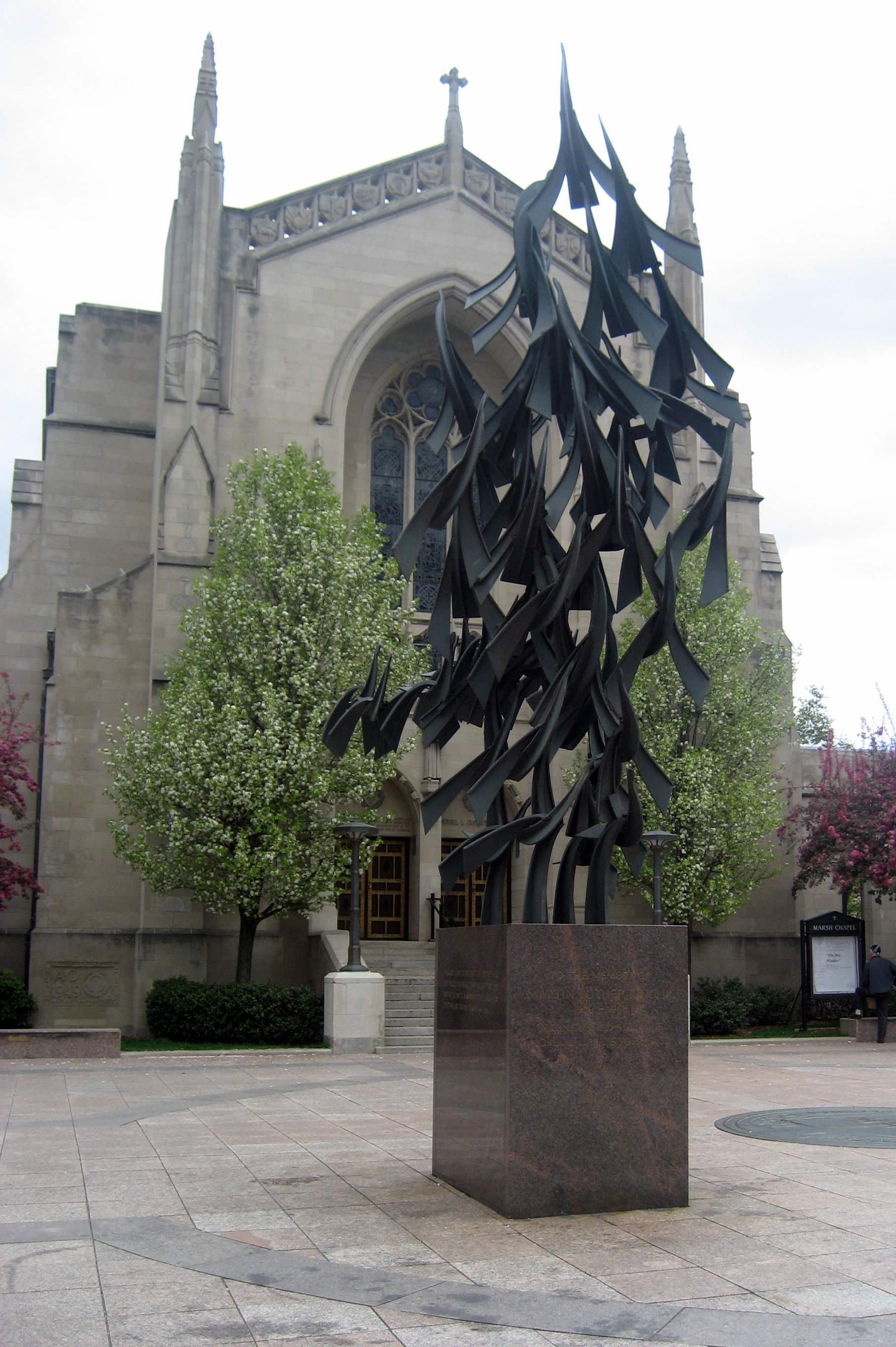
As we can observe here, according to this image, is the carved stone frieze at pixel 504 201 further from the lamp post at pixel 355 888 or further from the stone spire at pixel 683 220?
the lamp post at pixel 355 888

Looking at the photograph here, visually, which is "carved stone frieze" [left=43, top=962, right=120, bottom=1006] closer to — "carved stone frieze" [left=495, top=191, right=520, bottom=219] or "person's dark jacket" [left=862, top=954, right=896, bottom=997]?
"person's dark jacket" [left=862, top=954, right=896, bottom=997]

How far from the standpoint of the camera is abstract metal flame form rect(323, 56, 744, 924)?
28.0 ft

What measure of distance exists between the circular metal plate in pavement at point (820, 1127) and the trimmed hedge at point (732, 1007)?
11.1m

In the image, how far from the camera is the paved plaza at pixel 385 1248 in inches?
210

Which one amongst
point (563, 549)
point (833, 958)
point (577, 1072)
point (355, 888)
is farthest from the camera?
point (833, 958)

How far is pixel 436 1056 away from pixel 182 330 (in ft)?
70.9

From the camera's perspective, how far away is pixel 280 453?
27188 mm

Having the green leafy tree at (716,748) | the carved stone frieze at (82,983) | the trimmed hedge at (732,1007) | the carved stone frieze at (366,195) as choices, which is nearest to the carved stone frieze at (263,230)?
the carved stone frieze at (366,195)

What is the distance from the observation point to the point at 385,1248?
6625 mm

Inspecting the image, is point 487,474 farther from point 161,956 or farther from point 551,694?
point 161,956

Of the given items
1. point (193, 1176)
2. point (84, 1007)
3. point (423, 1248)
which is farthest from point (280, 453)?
point (423, 1248)

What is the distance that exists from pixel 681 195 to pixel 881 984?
1960 cm

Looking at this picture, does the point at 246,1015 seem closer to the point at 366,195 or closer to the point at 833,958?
the point at 833,958

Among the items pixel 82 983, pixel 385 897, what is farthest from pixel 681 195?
pixel 82 983
